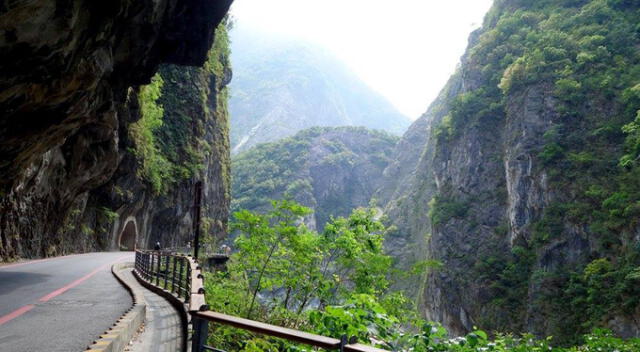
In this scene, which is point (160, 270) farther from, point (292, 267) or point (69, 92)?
point (69, 92)

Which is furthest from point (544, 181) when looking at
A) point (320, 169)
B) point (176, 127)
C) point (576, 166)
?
point (320, 169)

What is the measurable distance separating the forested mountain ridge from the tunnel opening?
88.1 m

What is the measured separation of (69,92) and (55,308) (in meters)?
5.98

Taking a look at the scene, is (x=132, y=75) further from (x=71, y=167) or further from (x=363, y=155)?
(x=363, y=155)

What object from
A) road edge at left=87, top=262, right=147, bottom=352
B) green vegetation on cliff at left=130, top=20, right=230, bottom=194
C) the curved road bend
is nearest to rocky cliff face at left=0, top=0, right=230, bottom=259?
the curved road bend

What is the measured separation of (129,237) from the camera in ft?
128

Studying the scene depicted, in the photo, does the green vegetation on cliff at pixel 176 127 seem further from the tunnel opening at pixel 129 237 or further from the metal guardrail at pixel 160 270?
the metal guardrail at pixel 160 270

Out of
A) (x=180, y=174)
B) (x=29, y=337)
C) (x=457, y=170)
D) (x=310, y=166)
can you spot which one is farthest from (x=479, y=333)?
(x=310, y=166)

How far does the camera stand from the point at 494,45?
62.6 meters

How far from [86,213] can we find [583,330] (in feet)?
108

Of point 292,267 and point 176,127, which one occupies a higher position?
point 176,127

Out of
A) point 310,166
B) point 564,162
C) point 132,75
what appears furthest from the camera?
point 310,166

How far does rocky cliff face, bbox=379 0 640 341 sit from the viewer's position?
1188 inches

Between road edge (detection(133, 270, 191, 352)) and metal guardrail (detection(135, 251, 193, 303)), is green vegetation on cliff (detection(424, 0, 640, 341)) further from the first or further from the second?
road edge (detection(133, 270, 191, 352))
